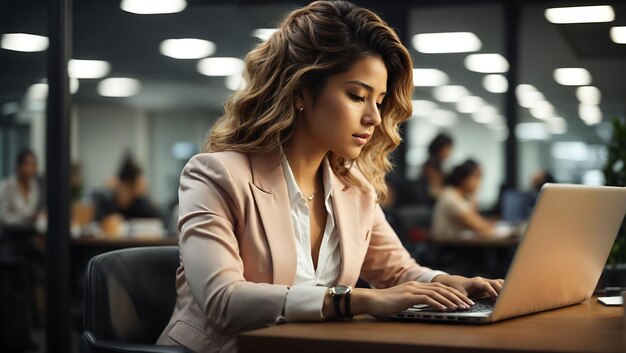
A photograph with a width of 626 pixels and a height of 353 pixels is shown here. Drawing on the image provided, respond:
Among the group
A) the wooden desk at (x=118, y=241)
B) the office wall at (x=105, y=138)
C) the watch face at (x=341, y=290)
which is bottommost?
the office wall at (x=105, y=138)

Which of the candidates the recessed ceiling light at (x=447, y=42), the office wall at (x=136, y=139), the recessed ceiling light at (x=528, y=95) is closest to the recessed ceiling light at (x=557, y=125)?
the recessed ceiling light at (x=528, y=95)

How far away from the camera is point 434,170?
30.3ft

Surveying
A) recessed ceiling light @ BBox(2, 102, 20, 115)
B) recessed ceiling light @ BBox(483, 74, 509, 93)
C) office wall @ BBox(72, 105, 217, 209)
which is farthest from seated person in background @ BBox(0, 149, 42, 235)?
office wall @ BBox(72, 105, 217, 209)

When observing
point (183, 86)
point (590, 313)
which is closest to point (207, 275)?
point (590, 313)

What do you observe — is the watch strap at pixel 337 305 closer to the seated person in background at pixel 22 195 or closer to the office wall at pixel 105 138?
the seated person in background at pixel 22 195

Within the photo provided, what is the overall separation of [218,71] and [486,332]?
11791mm

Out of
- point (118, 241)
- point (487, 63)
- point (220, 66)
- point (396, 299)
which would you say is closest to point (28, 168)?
point (118, 241)

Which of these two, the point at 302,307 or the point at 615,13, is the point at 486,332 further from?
the point at 615,13

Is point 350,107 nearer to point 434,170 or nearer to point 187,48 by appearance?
point 434,170

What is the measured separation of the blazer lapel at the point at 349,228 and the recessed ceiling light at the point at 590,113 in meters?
7.94

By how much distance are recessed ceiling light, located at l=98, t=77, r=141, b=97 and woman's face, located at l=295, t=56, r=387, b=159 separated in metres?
12.8

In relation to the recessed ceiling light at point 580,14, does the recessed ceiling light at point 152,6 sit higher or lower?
lower

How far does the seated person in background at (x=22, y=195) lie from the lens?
7785mm

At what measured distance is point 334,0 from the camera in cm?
221
